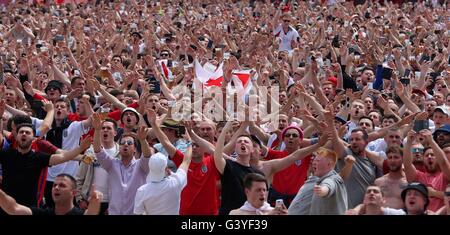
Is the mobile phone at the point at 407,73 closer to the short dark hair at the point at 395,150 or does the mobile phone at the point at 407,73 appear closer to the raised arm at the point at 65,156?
the short dark hair at the point at 395,150

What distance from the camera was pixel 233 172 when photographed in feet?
29.3

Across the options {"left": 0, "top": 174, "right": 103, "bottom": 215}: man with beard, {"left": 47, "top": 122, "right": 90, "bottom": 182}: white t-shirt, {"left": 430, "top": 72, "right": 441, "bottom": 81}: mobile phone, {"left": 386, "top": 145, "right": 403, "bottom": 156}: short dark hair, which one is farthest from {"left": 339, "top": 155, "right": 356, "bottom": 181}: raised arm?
{"left": 430, "top": 72, "right": 441, "bottom": 81}: mobile phone

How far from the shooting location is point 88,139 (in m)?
8.98

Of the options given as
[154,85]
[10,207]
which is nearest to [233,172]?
[10,207]

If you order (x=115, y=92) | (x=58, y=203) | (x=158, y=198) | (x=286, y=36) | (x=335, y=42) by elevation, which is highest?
(x=286, y=36)

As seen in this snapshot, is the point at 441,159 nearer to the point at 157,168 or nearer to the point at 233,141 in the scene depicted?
the point at 233,141

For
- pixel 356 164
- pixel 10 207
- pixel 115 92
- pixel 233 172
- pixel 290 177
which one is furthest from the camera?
pixel 115 92

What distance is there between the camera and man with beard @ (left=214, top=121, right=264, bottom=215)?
A: 8875 millimetres

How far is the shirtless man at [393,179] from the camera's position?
27.2ft

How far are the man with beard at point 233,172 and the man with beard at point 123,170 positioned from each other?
67 centimetres

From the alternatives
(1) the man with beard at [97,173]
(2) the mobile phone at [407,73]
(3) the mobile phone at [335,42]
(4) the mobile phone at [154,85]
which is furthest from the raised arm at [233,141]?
(3) the mobile phone at [335,42]

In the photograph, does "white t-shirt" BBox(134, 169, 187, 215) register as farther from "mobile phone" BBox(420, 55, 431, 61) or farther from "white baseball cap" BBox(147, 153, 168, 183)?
"mobile phone" BBox(420, 55, 431, 61)

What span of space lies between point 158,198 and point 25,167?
1.46 meters

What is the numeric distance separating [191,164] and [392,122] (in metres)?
2.69
